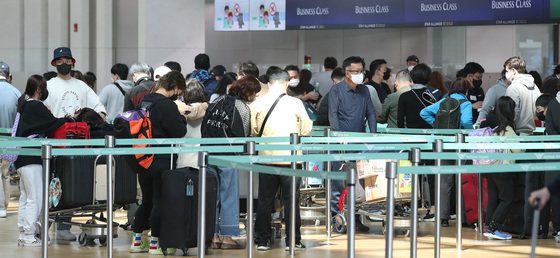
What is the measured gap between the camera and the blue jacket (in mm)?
10711

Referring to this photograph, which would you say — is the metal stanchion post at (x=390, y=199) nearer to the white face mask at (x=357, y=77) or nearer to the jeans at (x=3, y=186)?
the white face mask at (x=357, y=77)

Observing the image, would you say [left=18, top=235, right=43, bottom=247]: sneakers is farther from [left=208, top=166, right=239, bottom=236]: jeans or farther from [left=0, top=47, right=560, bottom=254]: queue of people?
[left=208, top=166, right=239, bottom=236]: jeans

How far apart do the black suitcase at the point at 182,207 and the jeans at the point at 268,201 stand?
0.73 m

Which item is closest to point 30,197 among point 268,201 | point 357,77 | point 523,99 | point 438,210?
point 268,201

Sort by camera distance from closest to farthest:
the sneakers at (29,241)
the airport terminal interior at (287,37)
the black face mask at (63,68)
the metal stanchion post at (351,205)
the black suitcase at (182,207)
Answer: the metal stanchion post at (351,205) < the black suitcase at (182,207) < the sneakers at (29,241) < the black face mask at (63,68) < the airport terminal interior at (287,37)

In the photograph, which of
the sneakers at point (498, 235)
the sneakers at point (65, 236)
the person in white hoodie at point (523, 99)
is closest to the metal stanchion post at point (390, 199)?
the sneakers at point (498, 235)

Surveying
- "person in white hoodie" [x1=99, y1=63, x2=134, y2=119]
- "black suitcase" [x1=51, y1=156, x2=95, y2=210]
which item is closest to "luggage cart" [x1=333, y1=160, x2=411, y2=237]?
"black suitcase" [x1=51, y1=156, x2=95, y2=210]

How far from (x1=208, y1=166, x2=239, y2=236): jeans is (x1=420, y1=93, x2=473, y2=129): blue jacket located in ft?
9.55

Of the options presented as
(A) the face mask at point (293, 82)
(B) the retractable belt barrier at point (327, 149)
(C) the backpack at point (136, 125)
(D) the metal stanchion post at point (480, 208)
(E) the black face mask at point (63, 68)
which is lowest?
(D) the metal stanchion post at point (480, 208)

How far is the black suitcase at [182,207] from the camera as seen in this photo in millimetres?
7789

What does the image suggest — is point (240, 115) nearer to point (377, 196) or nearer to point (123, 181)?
point (123, 181)

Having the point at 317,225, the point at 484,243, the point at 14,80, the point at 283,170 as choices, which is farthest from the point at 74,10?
the point at 283,170

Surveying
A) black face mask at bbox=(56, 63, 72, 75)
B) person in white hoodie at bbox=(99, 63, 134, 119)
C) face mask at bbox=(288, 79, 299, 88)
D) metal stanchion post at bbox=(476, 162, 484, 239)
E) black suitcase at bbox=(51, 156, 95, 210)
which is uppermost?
black face mask at bbox=(56, 63, 72, 75)

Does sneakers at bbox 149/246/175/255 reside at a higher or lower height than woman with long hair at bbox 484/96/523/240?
lower
